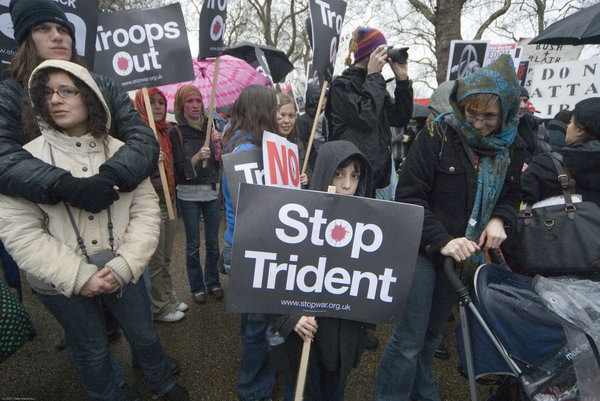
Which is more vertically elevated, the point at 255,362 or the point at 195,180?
the point at 195,180

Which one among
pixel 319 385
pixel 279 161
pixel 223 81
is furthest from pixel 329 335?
pixel 223 81

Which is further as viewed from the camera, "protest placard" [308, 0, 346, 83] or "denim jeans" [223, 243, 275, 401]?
"protest placard" [308, 0, 346, 83]

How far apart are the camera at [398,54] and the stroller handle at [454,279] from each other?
147 centimetres

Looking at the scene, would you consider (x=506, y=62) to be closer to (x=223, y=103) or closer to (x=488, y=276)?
(x=488, y=276)

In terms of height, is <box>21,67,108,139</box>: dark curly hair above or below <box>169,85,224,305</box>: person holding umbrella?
above

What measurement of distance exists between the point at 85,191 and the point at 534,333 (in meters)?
1.97

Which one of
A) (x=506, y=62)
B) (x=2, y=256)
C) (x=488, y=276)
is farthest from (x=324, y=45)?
(x=2, y=256)

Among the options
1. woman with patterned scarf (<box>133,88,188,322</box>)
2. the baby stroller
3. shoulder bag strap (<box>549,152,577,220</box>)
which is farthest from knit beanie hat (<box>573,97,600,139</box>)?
woman with patterned scarf (<box>133,88,188,322</box>)

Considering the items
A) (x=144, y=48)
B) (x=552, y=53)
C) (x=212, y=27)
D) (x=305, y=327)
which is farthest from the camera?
(x=552, y=53)

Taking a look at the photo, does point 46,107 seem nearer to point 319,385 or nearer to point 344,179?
point 344,179

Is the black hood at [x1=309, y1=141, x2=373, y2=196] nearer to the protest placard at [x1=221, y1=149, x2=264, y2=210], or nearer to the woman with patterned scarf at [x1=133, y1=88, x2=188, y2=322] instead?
the protest placard at [x1=221, y1=149, x2=264, y2=210]

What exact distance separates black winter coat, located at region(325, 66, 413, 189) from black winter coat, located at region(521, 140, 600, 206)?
1.02 metres

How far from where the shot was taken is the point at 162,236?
3.21m

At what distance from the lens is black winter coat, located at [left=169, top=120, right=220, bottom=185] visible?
341 cm
